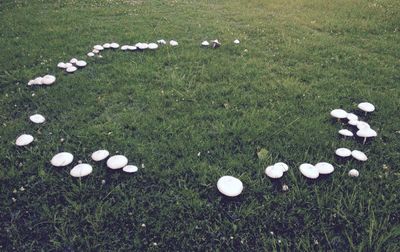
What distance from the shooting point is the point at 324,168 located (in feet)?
12.0

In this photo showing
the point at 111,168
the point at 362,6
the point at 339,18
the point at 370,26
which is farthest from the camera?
the point at 362,6

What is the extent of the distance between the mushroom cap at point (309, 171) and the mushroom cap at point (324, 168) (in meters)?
0.07

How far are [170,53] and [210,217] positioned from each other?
4.31 metres

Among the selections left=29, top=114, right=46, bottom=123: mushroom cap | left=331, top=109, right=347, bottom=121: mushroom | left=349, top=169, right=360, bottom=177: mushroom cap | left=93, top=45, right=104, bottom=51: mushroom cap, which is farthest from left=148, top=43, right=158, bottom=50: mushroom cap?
left=349, top=169, right=360, bottom=177: mushroom cap

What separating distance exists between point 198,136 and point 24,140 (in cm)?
228

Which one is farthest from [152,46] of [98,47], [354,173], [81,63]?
[354,173]

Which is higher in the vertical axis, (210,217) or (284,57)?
(284,57)

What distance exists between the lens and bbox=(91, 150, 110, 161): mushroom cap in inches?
152

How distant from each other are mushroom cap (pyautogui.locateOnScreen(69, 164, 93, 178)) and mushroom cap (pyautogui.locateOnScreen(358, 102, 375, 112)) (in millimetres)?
3857

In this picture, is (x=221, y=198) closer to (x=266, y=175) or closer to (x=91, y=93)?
(x=266, y=175)

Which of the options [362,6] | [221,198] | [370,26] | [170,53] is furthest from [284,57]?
[362,6]

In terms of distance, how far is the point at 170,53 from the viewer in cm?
676

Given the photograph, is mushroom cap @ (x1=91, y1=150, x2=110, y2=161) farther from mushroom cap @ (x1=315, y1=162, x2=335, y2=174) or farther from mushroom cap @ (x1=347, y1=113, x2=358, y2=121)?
mushroom cap @ (x1=347, y1=113, x2=358, y2=121)

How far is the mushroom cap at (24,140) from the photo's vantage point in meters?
4.12
